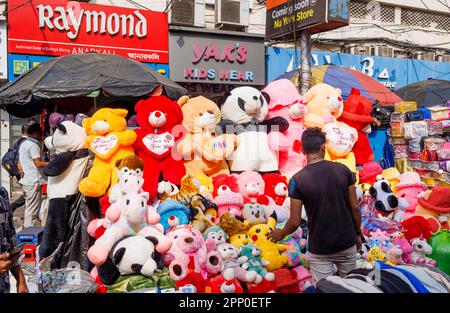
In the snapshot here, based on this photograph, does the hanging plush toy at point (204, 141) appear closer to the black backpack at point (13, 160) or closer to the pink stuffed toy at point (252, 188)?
the pink stuffed toy at point (252, 188)

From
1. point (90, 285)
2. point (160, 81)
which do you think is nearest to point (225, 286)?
point (90, 285)

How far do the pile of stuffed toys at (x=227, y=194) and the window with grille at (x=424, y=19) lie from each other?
352 inches

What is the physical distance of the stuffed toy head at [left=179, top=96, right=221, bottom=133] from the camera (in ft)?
17.8

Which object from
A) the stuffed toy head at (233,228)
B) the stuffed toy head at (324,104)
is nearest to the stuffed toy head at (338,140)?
the stuffed toy head at (324,104)

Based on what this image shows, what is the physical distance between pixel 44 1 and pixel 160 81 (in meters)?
5.06

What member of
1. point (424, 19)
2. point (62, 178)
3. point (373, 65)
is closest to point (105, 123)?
point (62, 178)

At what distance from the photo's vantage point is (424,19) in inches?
563

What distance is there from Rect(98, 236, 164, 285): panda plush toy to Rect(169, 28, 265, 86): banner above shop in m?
7.31

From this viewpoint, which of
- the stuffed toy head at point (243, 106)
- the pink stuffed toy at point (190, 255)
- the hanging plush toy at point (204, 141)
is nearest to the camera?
the pink stuffed toy at point (190, 255)

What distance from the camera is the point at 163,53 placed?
10.4 metres

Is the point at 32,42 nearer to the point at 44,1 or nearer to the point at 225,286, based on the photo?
the point at 44,1

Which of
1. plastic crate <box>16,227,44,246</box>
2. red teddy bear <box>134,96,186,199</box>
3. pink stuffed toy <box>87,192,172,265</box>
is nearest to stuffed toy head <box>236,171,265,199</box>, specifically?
red teddy bear <box>134,96,186,199</box>

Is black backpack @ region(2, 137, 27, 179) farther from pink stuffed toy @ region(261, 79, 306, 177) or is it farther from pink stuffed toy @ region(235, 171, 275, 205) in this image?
pink stuffed toy @ region(261, 79, 306, 177)

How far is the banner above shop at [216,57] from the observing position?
34.4ft
